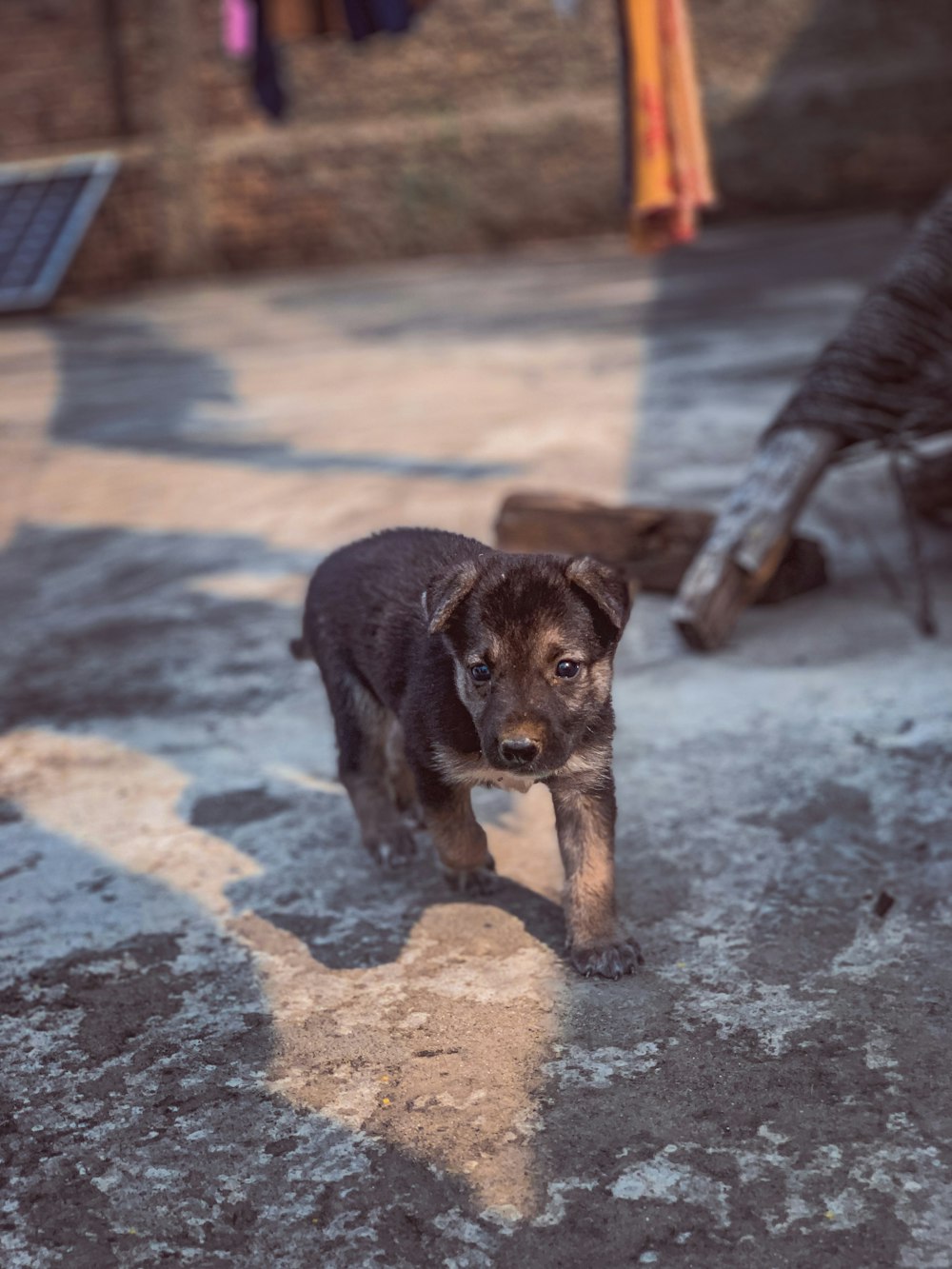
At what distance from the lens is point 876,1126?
2793mm

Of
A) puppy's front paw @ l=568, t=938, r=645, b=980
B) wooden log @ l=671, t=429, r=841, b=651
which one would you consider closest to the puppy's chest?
puppy's front paw @ l=568, t=938, r=645, b=980

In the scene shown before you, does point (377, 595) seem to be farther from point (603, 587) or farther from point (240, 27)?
point (240, 27)

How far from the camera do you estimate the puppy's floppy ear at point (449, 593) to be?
3314 millimetres

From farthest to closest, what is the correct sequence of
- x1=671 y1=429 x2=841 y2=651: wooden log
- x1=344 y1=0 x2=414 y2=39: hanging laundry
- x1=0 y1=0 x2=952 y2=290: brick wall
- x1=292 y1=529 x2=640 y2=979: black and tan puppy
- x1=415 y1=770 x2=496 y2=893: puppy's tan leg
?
1. x1=0 y1=0 x2=952 y2=290: brick wall
2. x1=344 y1=0 x2=414 y2=39: hanging laundry
3. x1=671 y1=429 x2=841 y2=651: wooden log
4. x1=415 y1=770 x2=496 y2=893: puppy's tan leg
5. x1=292 y1=529 x2=640 y2=979: black and tan puppy

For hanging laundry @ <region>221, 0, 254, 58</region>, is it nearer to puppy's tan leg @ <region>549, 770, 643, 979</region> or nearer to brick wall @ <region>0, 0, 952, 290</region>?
brick wall @ <region>0, 0, 952, 290</region>

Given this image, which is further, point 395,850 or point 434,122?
point 434,122

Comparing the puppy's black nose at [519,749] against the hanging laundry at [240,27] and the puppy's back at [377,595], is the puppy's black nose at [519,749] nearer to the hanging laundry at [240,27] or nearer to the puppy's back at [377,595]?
the puppy's back at [377,595]

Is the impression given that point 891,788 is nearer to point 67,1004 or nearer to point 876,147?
point 67,1004

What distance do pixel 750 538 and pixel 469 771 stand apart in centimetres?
237

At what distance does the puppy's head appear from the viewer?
322 cm

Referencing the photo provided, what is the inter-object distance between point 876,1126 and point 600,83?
14518mm

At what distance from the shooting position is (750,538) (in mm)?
5465

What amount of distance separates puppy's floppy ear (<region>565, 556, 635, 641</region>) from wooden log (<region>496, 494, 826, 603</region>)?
2487mm

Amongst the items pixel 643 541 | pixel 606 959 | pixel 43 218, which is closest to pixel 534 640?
pixel 606 959
